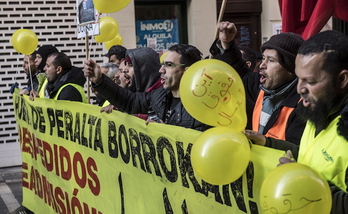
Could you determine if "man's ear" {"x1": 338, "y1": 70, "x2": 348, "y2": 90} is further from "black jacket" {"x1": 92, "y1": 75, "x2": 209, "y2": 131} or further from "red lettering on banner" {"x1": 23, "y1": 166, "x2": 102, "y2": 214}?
"red lettering on banner" {"x1": 23, "y1": 166, "x2": 102, "y2": 214}

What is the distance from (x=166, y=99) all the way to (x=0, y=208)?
14.4ft

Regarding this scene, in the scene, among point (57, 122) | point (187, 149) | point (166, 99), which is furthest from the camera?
point (57, 122)

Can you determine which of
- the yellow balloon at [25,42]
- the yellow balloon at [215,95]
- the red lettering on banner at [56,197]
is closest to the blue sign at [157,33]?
the yellow balloon at [25,42]

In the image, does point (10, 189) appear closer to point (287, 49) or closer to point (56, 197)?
point (56, 197)

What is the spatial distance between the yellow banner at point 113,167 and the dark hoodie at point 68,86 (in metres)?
0.28

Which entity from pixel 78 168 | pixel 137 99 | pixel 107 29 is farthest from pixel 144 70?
pixel 107 29

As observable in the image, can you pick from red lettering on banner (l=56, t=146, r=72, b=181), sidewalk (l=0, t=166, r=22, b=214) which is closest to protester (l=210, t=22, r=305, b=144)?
red lettering on banner (l=56, t=146, r=72, b=181)

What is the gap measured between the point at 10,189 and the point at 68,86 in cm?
320

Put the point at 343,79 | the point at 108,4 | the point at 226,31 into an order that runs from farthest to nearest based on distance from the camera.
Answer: the point at 108,4 < the point at 226,31 < the point at 343,79

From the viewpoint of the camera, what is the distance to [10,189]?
975 centimetres

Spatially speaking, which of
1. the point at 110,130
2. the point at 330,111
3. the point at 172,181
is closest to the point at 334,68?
the point at 330,111

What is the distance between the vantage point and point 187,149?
12.8 feet

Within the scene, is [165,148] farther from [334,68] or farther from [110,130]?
[334,68]

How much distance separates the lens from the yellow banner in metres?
3.54
